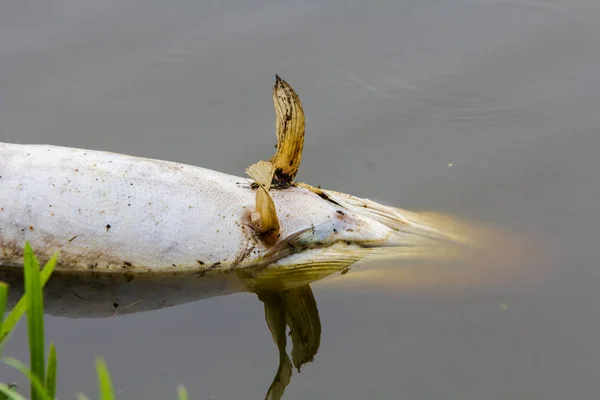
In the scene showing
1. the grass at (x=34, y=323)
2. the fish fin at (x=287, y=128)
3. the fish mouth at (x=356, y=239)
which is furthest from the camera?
the fish mouth at (x=356, y=239)

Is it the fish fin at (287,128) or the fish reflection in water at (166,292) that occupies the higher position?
the fish fin at (287,128)

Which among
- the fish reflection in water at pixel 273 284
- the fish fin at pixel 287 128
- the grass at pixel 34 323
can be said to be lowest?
the fish reflection in water at pixel 273 284

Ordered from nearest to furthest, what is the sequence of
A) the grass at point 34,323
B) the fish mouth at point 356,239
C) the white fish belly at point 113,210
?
the grass at point 34,323 < the white fish belly at point 113,210 < the fish mouth at point 356,239

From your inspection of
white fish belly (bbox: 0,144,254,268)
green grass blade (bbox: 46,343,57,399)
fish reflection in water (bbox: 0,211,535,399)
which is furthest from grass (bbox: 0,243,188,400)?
fish reflection in water (bbox: 0,211,535,399)

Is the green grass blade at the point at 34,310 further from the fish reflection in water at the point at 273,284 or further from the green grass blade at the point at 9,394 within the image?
the fish reflection in water at the point at 273,284

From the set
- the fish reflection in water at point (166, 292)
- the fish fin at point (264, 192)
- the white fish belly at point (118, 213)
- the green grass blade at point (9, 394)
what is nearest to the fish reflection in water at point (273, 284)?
the fish reflection in water at point (166, 292)

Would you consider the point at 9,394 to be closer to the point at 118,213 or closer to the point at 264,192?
the point at 118,213

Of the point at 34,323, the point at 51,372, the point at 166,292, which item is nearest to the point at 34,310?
the point at 34,323

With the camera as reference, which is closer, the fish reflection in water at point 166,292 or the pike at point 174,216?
the pike at point 174,216
